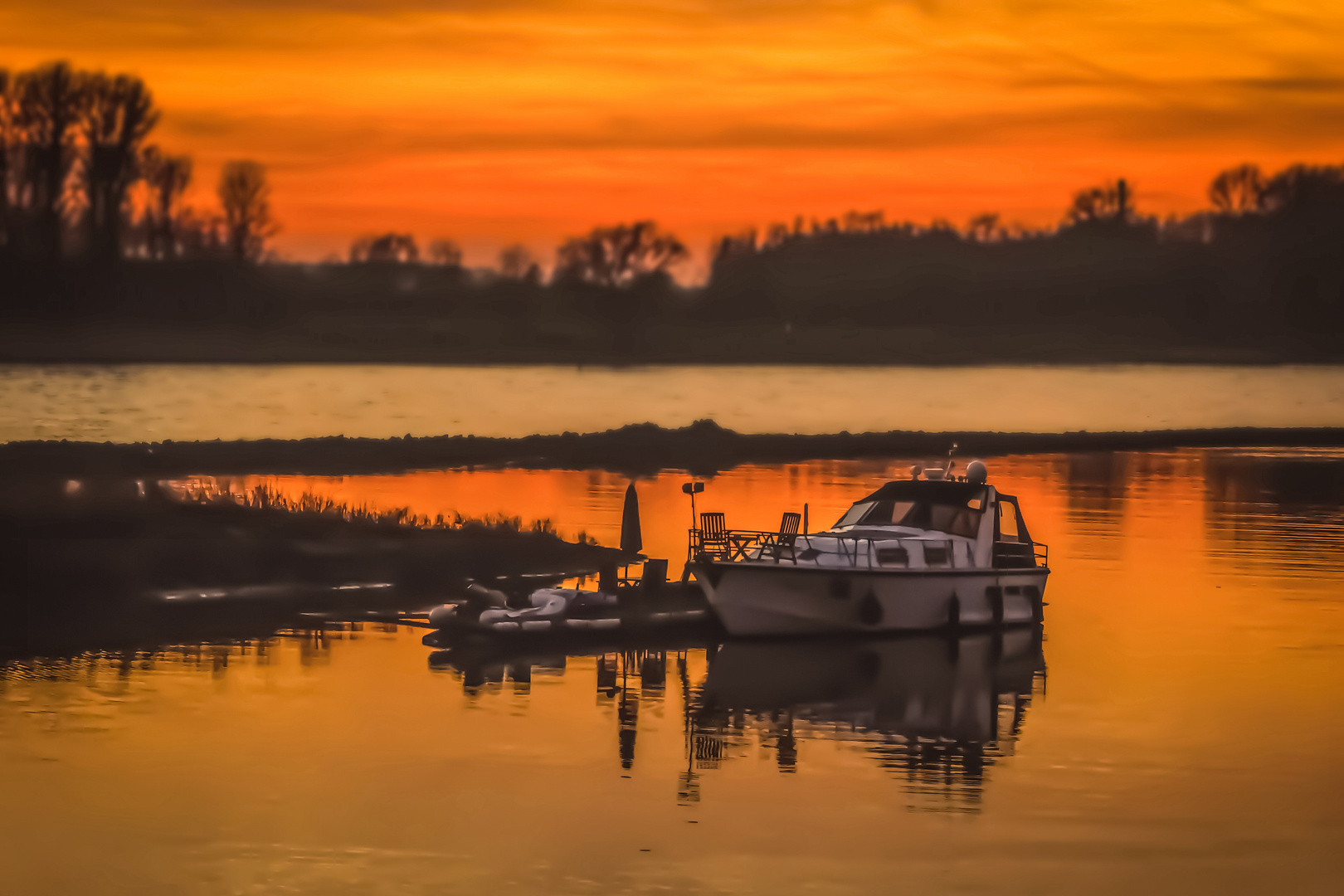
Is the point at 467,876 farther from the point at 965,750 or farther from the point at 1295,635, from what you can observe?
the point at 1295,635

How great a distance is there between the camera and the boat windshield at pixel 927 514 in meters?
39.9

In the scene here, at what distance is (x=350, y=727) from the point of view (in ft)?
94.3

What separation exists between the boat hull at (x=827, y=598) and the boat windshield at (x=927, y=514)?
128 cm

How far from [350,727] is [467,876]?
826 cm

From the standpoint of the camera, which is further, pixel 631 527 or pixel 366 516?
pixel 366 516

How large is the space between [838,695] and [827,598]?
488 centimetres

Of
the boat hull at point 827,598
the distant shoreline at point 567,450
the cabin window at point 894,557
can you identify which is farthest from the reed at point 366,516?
the distant shoreline at point 567,450

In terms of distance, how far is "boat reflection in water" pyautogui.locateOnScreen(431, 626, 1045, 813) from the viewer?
90.4ft

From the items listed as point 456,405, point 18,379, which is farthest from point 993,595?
point 18,379

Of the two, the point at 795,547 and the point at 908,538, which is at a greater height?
the point at 908,538

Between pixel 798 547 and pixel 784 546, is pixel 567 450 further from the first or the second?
pixel 784 546

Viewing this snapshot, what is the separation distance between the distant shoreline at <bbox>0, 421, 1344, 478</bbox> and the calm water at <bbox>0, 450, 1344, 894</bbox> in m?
36.4

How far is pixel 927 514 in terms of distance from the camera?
40.2 meters

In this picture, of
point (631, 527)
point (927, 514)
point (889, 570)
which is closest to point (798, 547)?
point (889, 570)
